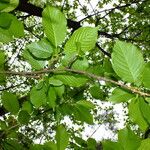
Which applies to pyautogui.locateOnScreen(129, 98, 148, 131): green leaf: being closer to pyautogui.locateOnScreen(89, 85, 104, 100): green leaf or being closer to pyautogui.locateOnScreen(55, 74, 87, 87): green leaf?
pyautogui.locateOnScreen(55, 74, 87, 87): green leaf

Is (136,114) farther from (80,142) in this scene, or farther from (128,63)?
(80,142)

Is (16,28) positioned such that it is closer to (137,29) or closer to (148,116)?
(148,116)

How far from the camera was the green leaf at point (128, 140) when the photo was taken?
3.56 feet

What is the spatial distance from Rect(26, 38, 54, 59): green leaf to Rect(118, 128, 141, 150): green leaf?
435mm

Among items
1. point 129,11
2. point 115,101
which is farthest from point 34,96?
point 129,11

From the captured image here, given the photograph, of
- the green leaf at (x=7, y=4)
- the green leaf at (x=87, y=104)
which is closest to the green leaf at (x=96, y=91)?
the green leaf at (x=87, y=104)

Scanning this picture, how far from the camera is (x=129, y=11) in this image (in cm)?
830

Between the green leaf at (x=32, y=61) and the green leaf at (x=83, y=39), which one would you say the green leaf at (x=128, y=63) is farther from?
the green leaf at (x=32, y=61)

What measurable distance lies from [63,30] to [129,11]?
7.76 metres

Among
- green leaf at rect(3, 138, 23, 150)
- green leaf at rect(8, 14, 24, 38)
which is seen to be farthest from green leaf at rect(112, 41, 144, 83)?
green leaf at rect(3, 138, 23, 150)

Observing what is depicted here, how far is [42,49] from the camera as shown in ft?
3.42

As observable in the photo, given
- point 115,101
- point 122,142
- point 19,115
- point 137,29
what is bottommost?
point 122,142

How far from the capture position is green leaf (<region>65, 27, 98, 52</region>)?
3.13ft

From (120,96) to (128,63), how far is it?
186 mm
